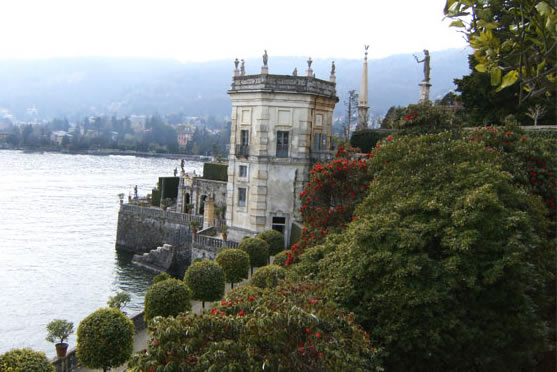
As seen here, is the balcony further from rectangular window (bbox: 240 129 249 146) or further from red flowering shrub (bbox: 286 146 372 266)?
red flowering shrub (bbox: 286 146 372 266)

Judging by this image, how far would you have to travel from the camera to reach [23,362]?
12.8 meters

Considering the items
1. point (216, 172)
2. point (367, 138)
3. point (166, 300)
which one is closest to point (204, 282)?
point (166, 300)

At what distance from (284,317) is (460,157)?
946 cm

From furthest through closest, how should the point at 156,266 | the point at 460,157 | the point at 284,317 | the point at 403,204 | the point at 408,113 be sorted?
1. the point at 156,266
2. the point at 408,113
3. the point at 460,157
4. the point at 403,204
5. the point at 284,317

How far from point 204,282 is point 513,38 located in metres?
19.1

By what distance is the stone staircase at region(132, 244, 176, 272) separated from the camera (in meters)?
43.9

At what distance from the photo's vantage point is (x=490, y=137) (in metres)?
18.2

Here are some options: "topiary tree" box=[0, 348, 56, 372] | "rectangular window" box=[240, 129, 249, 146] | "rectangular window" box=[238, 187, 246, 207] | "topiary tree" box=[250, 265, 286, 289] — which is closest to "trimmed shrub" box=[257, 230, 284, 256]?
"rectangular window" box=[238, 187, 246, 207]

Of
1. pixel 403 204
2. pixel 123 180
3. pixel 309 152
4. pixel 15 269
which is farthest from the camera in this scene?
pixel 123 180

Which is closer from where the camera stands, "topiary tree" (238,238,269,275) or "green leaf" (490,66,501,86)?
"green leaf" (490,66,501,86)

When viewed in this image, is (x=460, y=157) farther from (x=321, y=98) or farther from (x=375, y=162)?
(x=321, y=98)

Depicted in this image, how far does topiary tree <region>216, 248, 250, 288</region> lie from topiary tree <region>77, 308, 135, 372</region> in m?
9.86

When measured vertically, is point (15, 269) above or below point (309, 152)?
below

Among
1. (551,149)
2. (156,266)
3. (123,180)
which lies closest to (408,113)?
(551,149)
